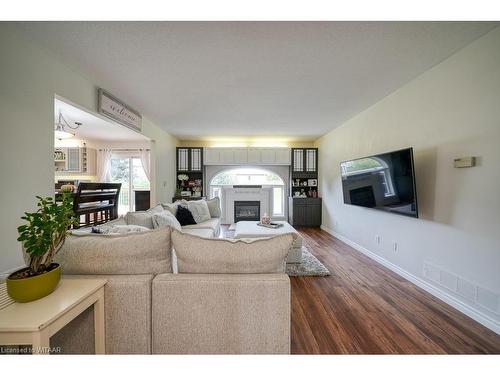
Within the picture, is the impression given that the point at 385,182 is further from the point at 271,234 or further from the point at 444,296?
the point at 271,234

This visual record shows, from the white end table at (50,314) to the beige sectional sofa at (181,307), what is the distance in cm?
6

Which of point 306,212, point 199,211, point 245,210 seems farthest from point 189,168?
point 306,212

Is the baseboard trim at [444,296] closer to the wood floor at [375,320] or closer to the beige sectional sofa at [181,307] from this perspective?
the wood floor at [375,320]

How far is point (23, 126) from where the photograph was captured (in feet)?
5.92

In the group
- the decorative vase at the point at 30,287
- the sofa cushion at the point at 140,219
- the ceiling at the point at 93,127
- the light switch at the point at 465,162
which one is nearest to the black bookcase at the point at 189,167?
the ceiling at the point at 93,127

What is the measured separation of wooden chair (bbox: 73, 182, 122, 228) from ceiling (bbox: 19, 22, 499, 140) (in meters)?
1.55

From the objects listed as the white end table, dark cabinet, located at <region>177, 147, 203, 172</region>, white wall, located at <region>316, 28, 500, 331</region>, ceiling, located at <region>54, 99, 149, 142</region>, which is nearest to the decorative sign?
ceiling, located at <region>54, 99, 149, 142</region>

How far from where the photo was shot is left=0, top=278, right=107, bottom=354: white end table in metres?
0.79

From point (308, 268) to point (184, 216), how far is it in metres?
2.29

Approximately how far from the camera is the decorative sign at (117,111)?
2.74m

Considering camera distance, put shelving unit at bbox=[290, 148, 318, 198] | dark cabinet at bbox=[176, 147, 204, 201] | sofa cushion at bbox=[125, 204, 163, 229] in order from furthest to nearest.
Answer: shelving unit at bbox=[290, 148, 318, 198] → dark cabinet at bbox=[176, 147, 204, 201] → sofa cushion at bbox=[125, 204, 163, 229]

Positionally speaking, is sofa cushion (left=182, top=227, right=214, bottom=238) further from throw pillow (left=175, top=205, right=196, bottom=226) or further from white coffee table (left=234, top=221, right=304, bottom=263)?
white coffee table (left=234, top=221, right=304, bottom=263)

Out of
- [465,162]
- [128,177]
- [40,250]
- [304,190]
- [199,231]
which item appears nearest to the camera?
[40,250]
